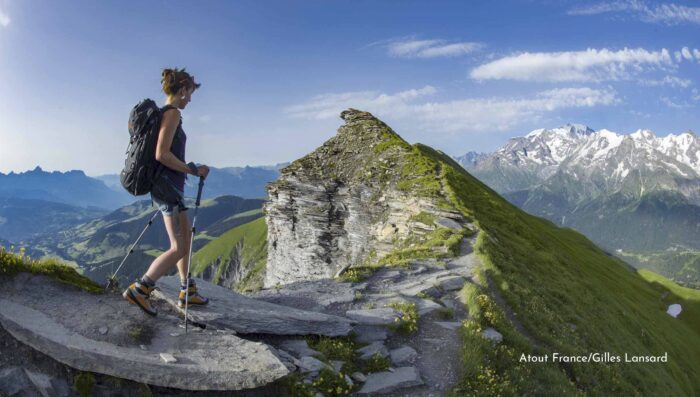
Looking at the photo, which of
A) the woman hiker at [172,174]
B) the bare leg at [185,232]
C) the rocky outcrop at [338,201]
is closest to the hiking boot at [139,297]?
the woman hiker at [172,174]

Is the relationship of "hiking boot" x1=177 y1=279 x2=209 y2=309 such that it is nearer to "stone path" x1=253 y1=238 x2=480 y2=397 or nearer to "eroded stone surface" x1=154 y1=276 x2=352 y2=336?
"eroded stone surface" x1=154 y1=276 x2=352 y2=336

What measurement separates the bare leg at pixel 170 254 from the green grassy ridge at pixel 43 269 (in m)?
1.67

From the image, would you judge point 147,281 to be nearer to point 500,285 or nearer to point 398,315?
point 398,315

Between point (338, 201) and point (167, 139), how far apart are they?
126 ft

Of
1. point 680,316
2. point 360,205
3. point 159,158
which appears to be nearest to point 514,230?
point 360,205

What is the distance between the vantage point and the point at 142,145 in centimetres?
941

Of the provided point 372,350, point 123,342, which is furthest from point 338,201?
point 123,342

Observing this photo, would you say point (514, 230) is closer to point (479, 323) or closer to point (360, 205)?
point (360, 205)

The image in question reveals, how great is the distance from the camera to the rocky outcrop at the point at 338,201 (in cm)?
4275

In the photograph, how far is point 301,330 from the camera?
1138 centimetres

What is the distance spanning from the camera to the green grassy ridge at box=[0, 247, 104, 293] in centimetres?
975

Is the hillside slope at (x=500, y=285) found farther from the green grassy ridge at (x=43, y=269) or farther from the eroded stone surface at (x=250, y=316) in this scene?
the green grassy ridge at (x=43, y=269)

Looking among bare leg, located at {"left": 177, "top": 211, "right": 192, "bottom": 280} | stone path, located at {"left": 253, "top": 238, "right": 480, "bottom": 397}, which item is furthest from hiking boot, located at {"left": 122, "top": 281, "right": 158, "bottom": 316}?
stone path, located at {"left": 253, "top": 238, "right": 480, "bottom": 397}

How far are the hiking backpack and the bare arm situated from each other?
0.21 meters
